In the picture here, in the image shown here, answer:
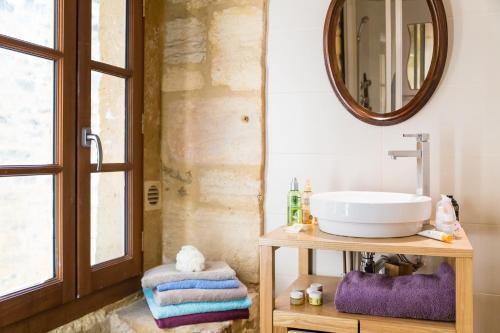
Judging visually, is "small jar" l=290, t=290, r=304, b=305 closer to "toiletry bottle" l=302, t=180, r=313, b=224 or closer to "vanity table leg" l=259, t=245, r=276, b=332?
"vanity table leg" l=259, t=245, r=276, b=332

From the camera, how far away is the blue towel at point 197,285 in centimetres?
178

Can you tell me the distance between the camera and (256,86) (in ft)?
6.81

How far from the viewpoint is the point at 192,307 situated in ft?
5.77

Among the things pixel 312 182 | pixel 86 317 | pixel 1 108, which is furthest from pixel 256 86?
pixel 86 317

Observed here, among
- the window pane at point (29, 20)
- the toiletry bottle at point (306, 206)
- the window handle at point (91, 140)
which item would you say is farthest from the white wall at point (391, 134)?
the window pane at point (29, 20)

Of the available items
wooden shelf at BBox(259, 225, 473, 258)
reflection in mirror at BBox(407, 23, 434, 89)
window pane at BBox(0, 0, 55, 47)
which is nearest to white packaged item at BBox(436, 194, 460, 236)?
wooden shelf at BBox(259, 225, 473, 258)

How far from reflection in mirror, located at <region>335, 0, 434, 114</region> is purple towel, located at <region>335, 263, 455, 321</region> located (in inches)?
28.0

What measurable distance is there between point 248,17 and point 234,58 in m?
0.19

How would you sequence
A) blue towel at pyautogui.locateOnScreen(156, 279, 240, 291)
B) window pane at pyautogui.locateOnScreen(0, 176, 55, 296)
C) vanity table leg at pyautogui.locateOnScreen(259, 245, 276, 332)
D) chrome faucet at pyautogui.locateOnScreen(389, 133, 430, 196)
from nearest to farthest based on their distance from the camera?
1. window pane at pyautogui.locateOnScreen(0, 176, 55, 296)
2. vanity table leg at pyautogui.locateOnScreen(259, 245, 276, 332)
3. chrome faucet at pyautogui.locateOnScreen(389, 133, 430, 196)
4. blue towel at pyautogui.locateOnScreen(156, 279, 240, 291)

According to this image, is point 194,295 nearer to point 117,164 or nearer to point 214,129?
point 117,164

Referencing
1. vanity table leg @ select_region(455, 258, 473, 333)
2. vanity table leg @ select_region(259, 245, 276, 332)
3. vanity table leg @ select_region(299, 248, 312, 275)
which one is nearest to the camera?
vanity table leg @ select_region(455, 258, 473, 333)

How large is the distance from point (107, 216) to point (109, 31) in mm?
755

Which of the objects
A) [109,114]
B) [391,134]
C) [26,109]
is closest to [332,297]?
[391,134]

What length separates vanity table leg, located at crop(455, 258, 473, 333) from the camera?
52.6 inches
